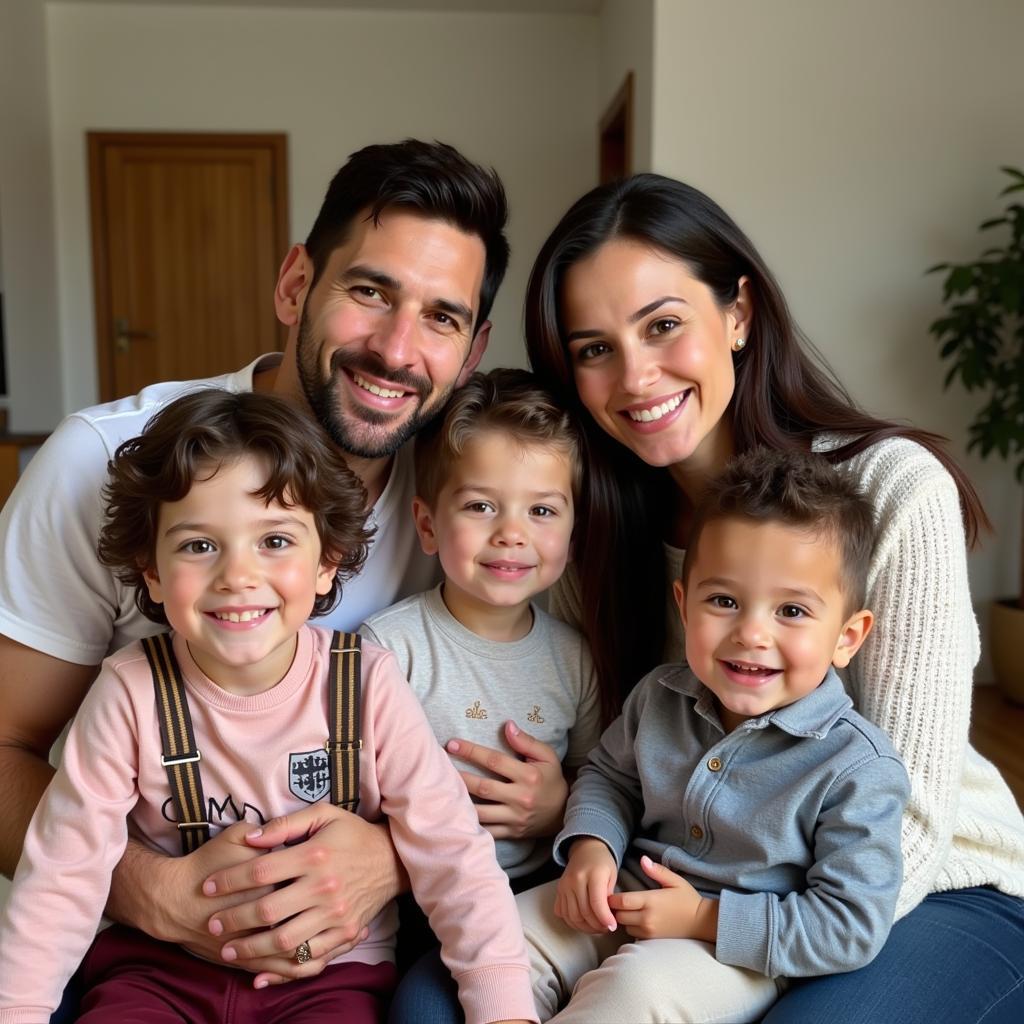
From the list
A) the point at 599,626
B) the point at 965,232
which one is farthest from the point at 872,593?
the point at 965,232

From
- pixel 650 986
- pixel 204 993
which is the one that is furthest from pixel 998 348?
pixel 204 993

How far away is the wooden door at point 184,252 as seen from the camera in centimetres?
653

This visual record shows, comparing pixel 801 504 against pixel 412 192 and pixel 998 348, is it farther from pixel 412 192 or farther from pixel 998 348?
pixel 998 348

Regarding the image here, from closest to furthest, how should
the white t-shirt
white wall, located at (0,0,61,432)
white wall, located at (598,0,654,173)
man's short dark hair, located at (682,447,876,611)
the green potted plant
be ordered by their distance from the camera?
1. man's short dark hair, located at (682,447,876,611)
2. the white t-shirt
3. the green potted plant
4. white wall, located at (598,0,654,173)
5. white wall, located at (0,0,61,432)

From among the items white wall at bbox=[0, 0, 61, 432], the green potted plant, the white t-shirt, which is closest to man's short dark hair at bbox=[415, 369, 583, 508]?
the white t-shirt

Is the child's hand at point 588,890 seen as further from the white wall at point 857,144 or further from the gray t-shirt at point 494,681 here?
the white wall at point 857,144

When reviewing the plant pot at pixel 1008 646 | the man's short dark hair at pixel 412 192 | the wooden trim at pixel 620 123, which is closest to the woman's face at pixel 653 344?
the man's short dark hair at pixel 412 192

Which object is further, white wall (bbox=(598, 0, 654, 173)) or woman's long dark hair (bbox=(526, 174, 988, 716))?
white wall (bbox=(598, 0, 654, 173))

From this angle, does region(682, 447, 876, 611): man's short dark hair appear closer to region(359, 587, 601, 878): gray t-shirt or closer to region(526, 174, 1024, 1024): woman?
region(526, 174, 1024, 1024): woman

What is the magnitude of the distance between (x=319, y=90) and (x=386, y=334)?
18.0 feet

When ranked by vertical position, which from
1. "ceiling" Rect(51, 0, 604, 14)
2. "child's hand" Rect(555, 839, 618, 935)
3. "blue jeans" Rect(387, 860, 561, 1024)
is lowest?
"blue jeans" Rect(387, 860, 561, 1024)

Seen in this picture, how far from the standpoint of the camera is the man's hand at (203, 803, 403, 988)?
1.18 metres

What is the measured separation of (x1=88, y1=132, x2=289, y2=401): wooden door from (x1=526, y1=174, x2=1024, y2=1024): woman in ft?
17.8

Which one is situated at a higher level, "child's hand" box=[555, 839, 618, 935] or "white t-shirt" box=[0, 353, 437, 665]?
"white t-shirt" box=[0, 353, 437, 665]
